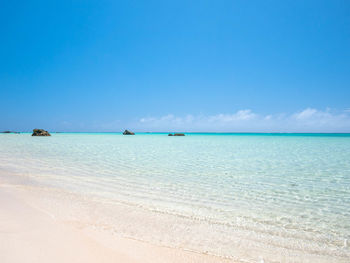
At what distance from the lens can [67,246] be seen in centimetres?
277

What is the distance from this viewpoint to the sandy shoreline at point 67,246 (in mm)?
2502

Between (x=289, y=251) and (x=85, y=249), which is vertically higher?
(x=85, y=249)

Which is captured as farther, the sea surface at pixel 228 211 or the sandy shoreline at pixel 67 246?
the sea surface at pixel 228 211

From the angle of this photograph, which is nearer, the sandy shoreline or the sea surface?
the sandy shoreline

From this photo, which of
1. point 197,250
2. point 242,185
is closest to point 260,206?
point 242,185

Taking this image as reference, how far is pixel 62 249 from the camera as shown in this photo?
2678 millimetres

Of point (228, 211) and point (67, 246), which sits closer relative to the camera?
point (67, 246)

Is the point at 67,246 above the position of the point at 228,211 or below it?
above

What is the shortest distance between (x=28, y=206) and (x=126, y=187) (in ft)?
9.46

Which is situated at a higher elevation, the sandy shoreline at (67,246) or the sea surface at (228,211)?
the sandy shoreline at (67,246)

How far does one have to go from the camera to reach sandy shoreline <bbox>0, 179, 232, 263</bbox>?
2502 millimetres

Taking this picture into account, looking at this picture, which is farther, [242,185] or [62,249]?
[242,185]

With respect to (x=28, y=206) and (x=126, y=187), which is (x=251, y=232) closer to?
(x=126, y=187)

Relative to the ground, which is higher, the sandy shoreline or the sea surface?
the sandy shoreline
